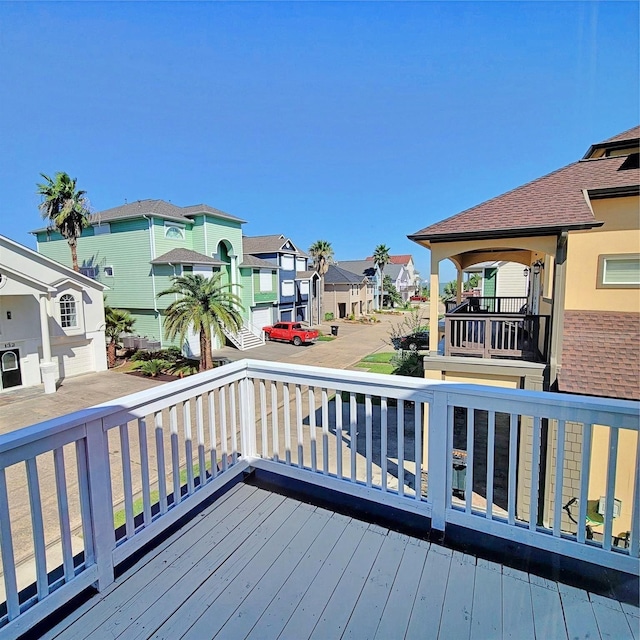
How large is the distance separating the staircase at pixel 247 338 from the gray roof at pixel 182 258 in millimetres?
3535

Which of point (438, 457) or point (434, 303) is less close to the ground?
point (434, 303)

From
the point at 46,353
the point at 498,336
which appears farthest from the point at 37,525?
the point at 46,353

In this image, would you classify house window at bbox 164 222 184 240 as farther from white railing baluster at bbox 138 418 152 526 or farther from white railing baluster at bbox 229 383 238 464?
white railing baluster at bbox 138 418 152 526

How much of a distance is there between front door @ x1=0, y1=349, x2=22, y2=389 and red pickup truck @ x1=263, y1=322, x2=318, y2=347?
11534mm

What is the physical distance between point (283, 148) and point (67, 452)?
13502mm

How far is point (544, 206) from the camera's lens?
5980mm

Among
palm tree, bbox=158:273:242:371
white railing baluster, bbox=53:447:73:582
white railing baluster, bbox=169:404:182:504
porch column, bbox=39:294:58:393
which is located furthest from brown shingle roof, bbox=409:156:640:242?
porch column, bbox=39:294:58:393

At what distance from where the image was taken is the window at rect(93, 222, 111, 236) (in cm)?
1745

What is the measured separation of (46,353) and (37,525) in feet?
43.1

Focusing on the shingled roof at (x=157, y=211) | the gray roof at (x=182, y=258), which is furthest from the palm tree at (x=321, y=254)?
the gray roof at (x=182, y=258)

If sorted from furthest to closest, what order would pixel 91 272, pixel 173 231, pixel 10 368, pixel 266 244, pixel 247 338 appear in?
pixel 266 244, pixel 247 338, pixel 91 272, pixel 173 231, pixel 10 368

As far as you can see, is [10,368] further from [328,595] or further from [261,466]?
[328,595]

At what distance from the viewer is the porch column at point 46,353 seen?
11.7 metres

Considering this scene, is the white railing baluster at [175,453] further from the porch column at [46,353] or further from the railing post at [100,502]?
the porch column at [46,353]
